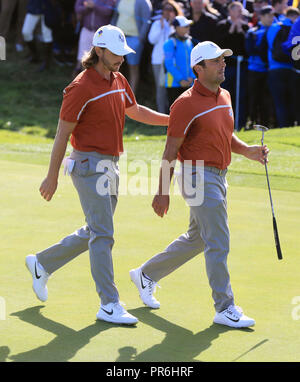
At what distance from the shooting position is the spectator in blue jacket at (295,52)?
1381cm

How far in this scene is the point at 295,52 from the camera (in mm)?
14297

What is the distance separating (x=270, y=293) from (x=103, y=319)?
1337 mm

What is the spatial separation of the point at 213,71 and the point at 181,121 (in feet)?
1.44

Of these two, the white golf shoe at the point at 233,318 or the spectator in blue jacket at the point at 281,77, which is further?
the spectator in blue jacket at the point at 281,77

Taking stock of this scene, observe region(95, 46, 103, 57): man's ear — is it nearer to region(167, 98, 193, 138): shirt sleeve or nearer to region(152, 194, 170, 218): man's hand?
region(167, 98, 193, 138): shirt sleeve

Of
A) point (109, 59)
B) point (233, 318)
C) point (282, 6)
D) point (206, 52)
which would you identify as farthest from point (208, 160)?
point (282, 6)

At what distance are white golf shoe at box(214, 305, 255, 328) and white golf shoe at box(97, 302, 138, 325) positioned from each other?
0.56 m

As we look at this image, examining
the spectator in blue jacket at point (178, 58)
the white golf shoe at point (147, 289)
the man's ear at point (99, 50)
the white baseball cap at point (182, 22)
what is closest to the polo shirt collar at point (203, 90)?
the man's ear at point (99, 50)

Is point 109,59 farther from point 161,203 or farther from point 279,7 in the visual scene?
point 279,7

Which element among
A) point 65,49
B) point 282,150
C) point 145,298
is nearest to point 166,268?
point 145,298

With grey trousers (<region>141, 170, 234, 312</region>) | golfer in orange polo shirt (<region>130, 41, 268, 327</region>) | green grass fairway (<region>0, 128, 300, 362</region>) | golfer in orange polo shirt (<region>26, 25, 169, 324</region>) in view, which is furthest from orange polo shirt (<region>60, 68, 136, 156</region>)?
green grass fairway (<region>0, 128, 300, 362</region>)

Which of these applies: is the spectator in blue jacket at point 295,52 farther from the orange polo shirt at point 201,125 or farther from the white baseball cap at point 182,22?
the orange polo shirt at point 201,125

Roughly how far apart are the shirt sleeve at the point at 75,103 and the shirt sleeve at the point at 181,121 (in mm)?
597

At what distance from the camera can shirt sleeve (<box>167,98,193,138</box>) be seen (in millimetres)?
5551
